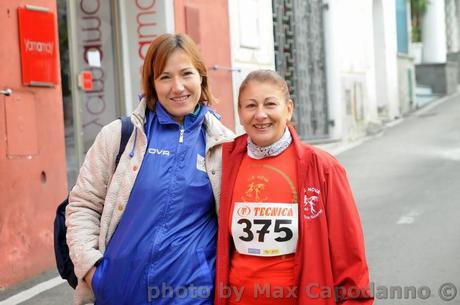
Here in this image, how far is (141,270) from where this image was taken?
297 centimetres

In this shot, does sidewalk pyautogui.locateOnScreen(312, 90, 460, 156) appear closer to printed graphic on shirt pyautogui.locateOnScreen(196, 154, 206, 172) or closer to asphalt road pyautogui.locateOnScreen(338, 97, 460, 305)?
asphalt road pyautogui.locateOnScreen(338, 97, 460, 305)

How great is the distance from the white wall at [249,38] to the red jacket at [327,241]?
29.8 ft

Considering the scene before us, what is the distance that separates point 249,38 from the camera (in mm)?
Answer: 13008

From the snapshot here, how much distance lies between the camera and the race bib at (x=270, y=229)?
114 inches

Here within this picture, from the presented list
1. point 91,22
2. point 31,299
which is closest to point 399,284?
point 31,299

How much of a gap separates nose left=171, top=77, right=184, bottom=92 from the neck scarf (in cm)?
35

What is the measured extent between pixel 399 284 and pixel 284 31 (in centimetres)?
944

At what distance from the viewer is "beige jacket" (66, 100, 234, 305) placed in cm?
304

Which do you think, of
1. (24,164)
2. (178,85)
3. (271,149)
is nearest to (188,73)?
(178,85)

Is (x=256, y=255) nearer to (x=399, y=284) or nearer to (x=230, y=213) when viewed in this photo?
(x=230, y=213)

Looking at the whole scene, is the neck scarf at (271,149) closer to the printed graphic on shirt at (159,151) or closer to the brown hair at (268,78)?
the brown hair at (268,78)

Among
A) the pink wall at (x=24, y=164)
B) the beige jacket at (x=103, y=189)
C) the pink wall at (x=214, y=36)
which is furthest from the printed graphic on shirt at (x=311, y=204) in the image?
the pink wall at (x=214, y=36)

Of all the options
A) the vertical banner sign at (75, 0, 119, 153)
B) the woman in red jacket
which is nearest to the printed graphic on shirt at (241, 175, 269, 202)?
the woman in red jacket

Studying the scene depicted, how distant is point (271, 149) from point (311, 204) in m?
0.28
